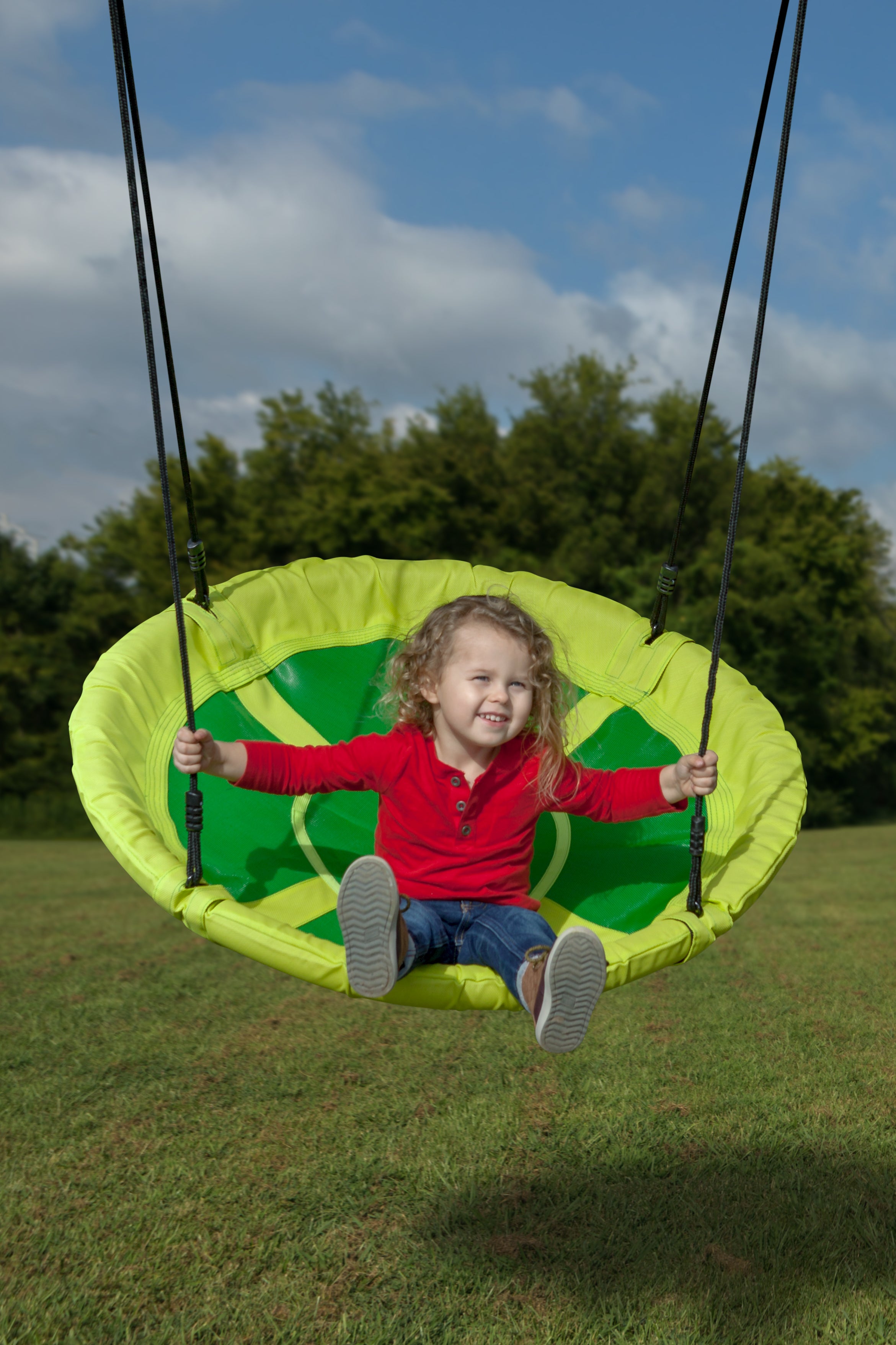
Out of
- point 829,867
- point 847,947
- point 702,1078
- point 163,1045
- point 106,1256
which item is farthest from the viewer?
point 829,867

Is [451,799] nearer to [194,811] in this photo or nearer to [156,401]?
[194,811]

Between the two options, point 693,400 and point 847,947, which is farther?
point 693,400

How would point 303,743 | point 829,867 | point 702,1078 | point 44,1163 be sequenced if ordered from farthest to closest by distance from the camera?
point 829,867, point 702,1078, point 44,1163, point 303,743

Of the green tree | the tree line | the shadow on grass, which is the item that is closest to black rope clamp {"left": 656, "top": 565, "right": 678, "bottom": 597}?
the shadow on grass

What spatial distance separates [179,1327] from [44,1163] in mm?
938

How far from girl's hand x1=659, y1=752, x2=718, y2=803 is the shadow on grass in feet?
3.80

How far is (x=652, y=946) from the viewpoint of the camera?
1.82 meters

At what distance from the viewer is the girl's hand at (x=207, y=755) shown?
6.21 feet

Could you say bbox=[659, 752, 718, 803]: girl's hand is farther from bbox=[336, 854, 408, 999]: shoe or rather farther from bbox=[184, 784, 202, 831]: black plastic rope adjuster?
bbox=[184, 784, 202, 831]: black plastic rope adjuster

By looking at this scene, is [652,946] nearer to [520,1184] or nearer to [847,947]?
[520,1184]

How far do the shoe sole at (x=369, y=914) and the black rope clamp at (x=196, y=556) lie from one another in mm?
937

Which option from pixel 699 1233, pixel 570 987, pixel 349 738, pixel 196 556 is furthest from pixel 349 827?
pixel 699 1233

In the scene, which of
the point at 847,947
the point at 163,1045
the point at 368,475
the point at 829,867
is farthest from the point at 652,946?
the point at 368,475

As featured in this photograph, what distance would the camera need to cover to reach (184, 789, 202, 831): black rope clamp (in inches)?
73.9
